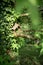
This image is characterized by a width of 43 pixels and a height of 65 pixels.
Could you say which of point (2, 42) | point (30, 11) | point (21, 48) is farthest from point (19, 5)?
point (21, 48)

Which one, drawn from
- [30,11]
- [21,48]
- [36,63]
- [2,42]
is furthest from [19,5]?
[21,48]

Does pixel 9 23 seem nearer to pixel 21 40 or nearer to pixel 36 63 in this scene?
pixel 21 40

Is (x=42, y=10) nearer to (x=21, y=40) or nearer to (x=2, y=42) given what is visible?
(x=2, y=42)

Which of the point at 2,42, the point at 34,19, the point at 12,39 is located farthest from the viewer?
the point at 12,39

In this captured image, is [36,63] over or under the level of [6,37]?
under

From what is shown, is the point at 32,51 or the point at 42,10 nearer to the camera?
the point at 42,10

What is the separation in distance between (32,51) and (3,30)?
1.17 m

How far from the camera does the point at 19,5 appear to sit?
39 centimetres

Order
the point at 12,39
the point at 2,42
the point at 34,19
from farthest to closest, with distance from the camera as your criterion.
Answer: the point at 12,39 → the point at 2,42 → the point at 34,19

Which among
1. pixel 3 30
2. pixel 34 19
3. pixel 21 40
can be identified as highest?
pixel 34 19

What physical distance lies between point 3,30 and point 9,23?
46 centimetres

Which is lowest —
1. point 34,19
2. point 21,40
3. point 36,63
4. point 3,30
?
point 36,63

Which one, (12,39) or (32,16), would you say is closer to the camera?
(32,16)

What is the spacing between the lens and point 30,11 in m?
0.39
